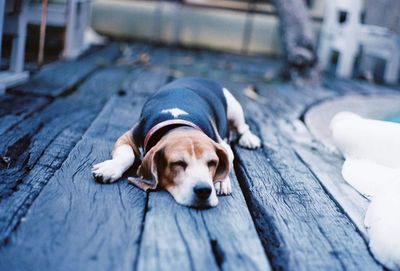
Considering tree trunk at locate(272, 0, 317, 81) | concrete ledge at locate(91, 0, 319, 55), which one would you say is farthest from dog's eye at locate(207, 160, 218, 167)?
concrete ledge at locate(91, 0, 319, 55)

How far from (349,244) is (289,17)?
4.87 m

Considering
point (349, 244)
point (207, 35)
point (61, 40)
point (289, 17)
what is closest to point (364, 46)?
point (289, 17)

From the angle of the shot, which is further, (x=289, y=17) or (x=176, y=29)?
(x=176, y=29)

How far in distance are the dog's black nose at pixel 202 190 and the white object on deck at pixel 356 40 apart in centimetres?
561

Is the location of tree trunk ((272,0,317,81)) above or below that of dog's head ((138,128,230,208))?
above

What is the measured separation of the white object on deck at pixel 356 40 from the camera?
7594 mm

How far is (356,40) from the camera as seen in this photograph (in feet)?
25.9

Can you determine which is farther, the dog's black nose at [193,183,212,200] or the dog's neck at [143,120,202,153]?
the dog's neck at [143,120,202,153]

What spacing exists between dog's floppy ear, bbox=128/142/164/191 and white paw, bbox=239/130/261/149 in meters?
1.25

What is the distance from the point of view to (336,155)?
4.00 m

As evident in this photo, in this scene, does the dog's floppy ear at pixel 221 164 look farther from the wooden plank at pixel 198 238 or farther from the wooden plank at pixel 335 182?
the wooden plank at pixel 335 182

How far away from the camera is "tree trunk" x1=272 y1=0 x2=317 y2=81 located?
266 inches

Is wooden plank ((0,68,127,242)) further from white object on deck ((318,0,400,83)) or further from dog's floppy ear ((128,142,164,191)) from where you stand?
white object on deck ((318,0,400,83))

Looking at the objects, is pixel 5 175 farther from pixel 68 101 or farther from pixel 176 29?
pixel 176 29
